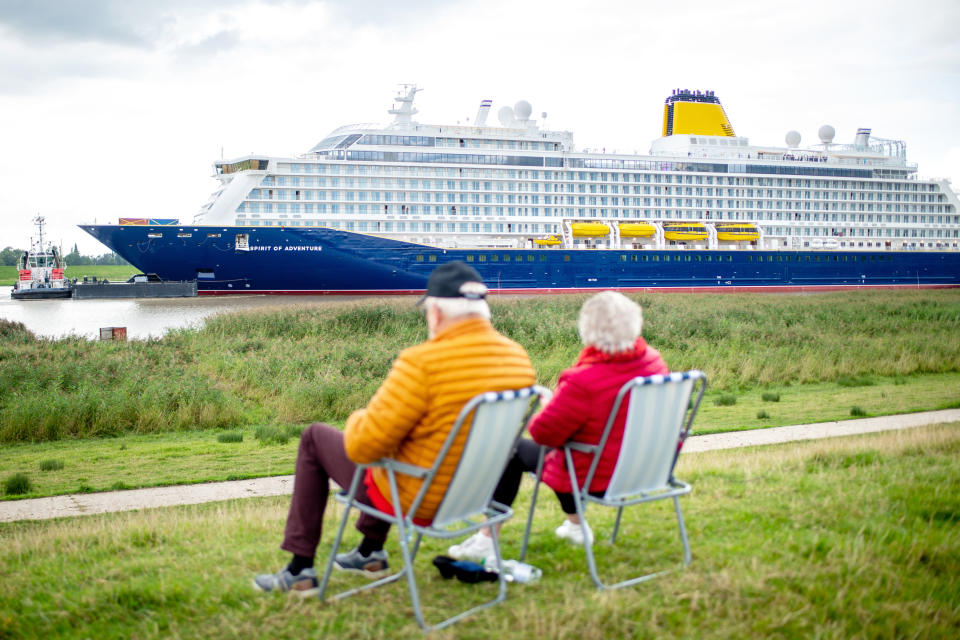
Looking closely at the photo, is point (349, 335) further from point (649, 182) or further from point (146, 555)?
point (649, 182)

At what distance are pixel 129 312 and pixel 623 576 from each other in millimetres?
37917

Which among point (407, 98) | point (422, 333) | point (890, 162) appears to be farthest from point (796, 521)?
point (890, 162)

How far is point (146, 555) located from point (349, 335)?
1451 cm

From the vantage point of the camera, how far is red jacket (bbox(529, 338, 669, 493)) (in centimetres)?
375

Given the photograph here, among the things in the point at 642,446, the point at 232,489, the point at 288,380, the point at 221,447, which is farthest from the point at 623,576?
the point at 288,380

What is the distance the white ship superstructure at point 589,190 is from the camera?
157ft

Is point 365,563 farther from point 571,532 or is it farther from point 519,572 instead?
point 571,532

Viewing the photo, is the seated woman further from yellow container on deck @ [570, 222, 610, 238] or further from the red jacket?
yellow container on deck @ [570, 222, 610, 238]

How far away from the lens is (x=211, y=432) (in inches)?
437

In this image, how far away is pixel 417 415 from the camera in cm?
324

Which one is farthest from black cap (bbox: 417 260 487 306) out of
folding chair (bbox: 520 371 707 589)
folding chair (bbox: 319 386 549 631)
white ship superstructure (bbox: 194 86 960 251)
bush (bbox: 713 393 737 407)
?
white ship superstructure (bbox: 194 86 960 251)

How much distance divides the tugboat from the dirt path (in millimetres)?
53796

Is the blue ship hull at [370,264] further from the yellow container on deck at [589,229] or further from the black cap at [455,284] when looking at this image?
the black cap at [455,284]

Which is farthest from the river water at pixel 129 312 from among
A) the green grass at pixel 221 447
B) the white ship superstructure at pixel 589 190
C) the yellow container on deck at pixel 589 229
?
the yellow container on deck at pixel 589 229
